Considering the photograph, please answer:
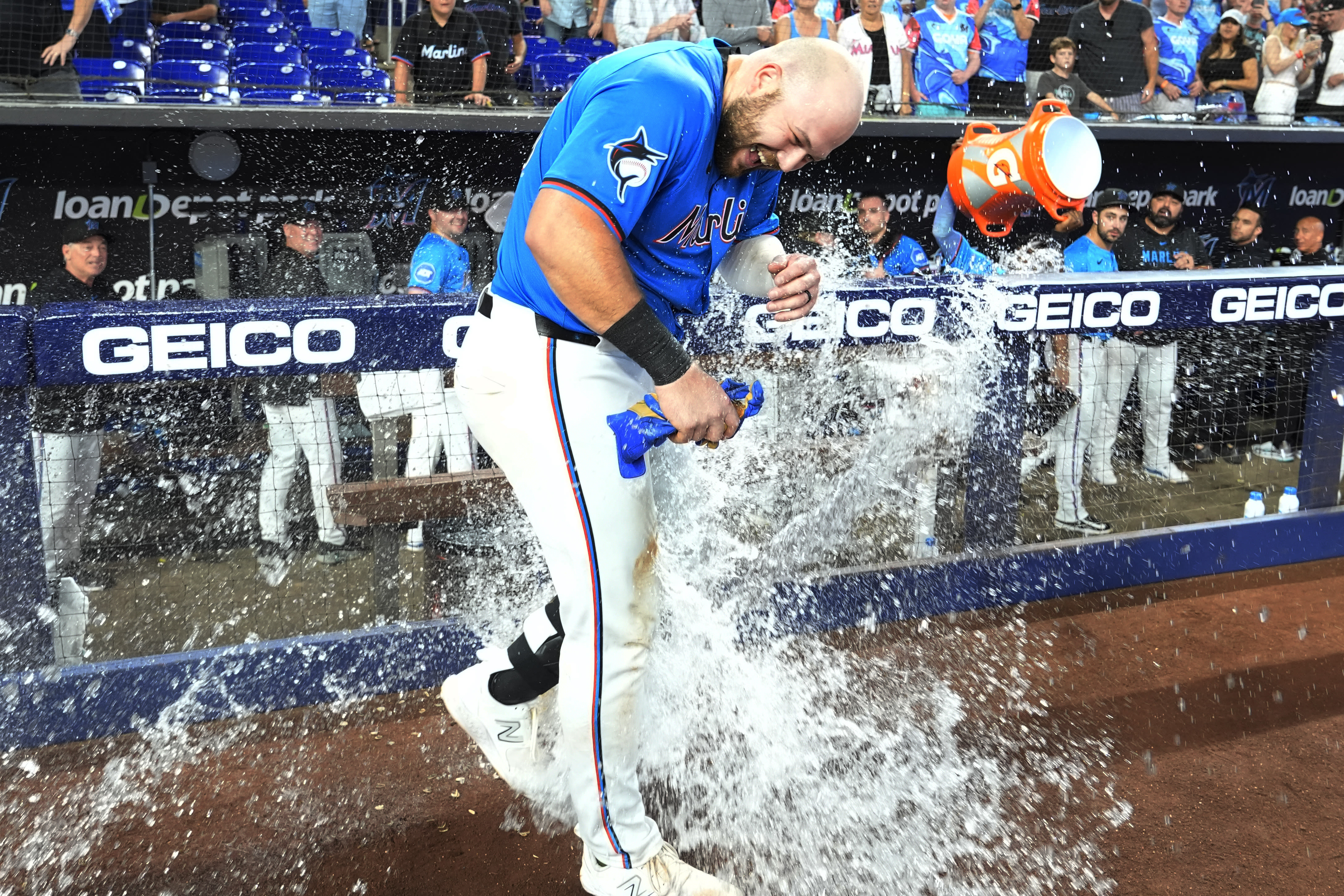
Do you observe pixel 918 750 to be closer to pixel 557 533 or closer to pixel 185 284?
pixel 557 533

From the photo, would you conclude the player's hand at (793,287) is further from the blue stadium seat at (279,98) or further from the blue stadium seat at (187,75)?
the blue stadium seat at (187,75)

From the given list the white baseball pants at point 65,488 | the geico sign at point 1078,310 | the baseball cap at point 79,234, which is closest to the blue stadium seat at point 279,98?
the baseball cap at point 79,234

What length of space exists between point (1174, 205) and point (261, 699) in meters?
7.05

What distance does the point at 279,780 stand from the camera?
118 inches

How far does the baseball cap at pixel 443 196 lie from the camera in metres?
7.52

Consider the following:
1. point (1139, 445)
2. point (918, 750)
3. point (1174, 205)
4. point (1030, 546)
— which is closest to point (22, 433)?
point (918, 750)

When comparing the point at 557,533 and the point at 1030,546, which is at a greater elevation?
the point at 557,533

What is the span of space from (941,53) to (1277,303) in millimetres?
4381

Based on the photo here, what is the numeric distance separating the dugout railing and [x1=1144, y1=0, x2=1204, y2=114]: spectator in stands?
3.89 meters

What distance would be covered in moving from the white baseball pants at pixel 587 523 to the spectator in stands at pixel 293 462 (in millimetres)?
2409

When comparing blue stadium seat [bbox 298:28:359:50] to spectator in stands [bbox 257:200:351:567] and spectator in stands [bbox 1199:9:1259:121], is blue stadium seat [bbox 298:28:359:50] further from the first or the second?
spectator in stands [bbox 1199:9:1259:121]

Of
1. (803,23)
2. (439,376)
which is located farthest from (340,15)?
(439,376)

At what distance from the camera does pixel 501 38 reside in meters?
7.22

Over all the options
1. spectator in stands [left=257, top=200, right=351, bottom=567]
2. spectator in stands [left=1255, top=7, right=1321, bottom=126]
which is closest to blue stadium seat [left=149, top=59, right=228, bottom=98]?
spectator in stands [left=257, top=200, right=351, bottom=567]
